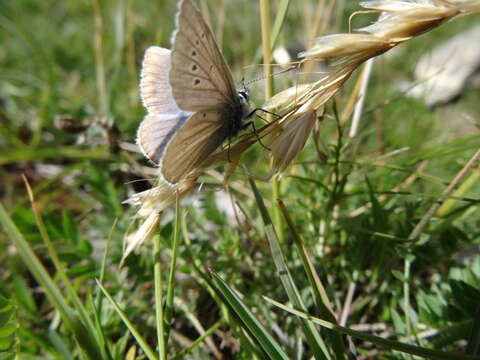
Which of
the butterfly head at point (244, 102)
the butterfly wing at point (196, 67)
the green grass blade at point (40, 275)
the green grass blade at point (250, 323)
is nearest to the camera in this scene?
the green grass blade at point (40, 275)

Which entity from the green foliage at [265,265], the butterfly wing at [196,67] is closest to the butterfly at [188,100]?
the butterfly wing at [196,67]

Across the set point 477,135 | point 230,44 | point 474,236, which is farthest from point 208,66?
point 230,44

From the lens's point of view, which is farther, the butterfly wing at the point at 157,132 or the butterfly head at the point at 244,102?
the butterfly head at the point at 244,102

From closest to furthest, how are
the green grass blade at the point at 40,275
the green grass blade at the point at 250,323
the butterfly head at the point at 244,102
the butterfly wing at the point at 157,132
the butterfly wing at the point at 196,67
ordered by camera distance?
1. the green grass blade at the point at 40,275
2. the green grass blade at the point at 250,323
3. the butterfly wing at the point at 196,67
4. the butterfly wing at the point at 157,132
5. the butterfly head at the point at 244,102

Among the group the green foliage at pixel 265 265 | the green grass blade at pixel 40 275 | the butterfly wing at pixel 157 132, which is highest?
the butterfly wing at pixel 157 132

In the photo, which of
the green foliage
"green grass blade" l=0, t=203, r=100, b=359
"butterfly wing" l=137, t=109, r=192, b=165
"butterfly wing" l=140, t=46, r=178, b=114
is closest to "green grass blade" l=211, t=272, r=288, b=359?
the green foliage

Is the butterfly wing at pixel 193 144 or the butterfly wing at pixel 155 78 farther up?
the butterfly wing at pixel 155 78

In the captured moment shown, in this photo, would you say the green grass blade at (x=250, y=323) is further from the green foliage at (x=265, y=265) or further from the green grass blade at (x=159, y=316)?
the green grass blade at (x=159, y=316)

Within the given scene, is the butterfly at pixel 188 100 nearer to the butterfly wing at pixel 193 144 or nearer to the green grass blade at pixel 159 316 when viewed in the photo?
the butterfly wing at pixel 193 144
